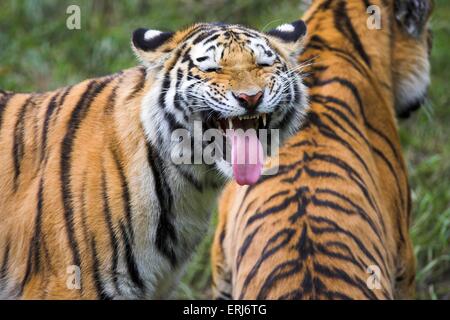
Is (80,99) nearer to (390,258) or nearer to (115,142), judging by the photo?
(115,142)

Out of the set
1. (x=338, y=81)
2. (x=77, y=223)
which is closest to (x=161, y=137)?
(x=77, y=223)

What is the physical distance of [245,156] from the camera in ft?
8.83

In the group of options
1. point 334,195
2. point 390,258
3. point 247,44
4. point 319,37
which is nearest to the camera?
point 247,44

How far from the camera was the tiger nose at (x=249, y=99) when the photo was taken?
8.46 feet

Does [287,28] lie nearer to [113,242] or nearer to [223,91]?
[223,91]

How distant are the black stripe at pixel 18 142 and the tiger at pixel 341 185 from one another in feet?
2.47

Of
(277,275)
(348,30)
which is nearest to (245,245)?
(277,275)

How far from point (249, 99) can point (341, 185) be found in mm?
552

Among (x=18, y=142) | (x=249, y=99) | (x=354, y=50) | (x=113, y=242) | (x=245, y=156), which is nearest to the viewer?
(x=249, y=99)

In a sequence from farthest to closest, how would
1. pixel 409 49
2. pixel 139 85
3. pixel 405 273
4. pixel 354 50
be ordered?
1. pixel 409 49
2. pixel 354 50
3. pixel 405 273
4. pixel 139 85

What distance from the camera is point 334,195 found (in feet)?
9.53

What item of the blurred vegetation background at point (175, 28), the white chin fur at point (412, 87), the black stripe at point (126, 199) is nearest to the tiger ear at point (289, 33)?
the black stripe at point (126, 199)

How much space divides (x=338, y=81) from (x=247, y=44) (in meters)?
0.75

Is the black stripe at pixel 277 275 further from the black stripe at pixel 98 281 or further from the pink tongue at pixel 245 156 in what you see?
the black stripe at pixel 98 281
